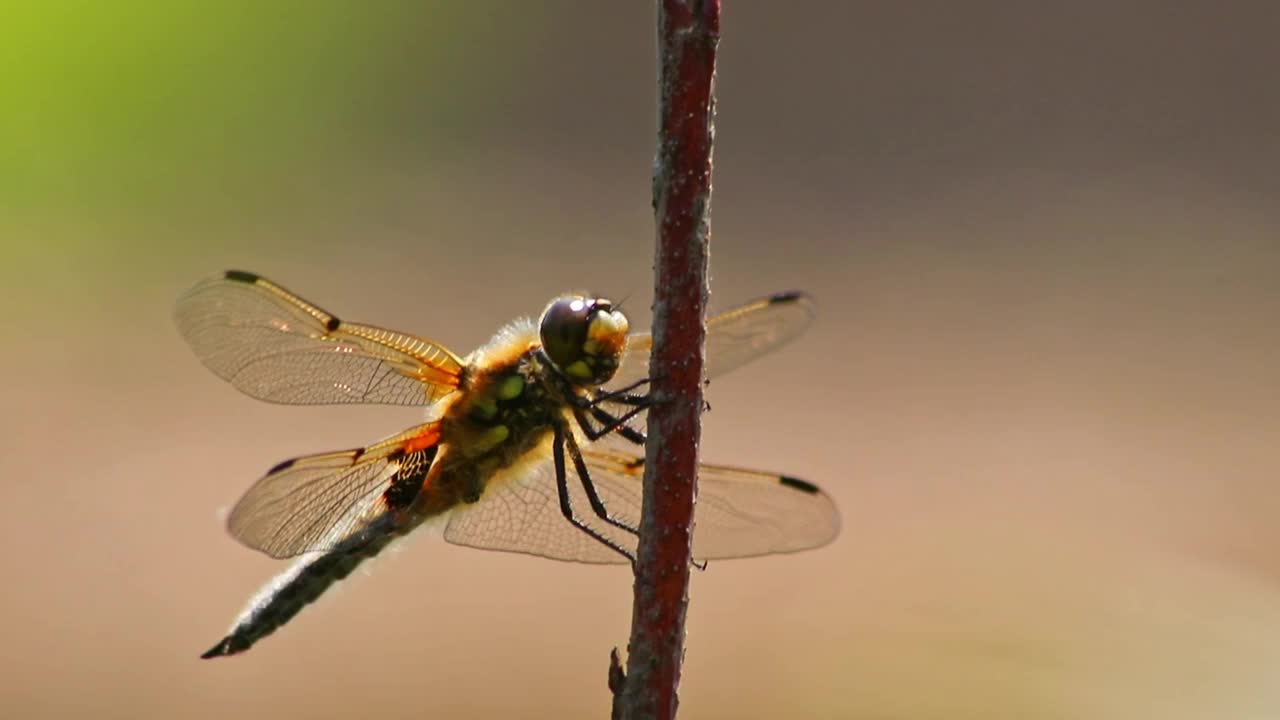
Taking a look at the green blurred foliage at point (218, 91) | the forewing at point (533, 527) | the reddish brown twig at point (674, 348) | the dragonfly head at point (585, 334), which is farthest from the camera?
the green blurred foliage at point (218, 91)

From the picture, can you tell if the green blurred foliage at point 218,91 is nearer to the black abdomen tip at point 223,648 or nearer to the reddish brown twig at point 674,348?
the black abdomen tip at point 223,648

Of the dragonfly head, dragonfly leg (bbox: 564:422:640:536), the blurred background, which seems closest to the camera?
the dragonfly head

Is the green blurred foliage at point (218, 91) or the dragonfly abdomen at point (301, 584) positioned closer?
the dragonfly abdomen at point (301, 584)

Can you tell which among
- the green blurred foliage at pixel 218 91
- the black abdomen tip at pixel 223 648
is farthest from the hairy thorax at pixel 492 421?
the green blurred foliage at pixel 218 91

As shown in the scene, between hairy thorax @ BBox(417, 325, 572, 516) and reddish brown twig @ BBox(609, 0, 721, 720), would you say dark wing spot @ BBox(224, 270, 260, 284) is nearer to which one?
hairy thorax @ BBox(417, 325, 572, 516)

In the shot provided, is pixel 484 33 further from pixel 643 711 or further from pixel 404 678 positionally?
pixel 643 711

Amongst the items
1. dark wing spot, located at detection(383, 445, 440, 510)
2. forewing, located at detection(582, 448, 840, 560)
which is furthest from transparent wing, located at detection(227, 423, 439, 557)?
forewing, located at detection(582, 448, 840, 560)

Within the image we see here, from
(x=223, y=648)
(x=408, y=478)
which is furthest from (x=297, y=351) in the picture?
(x=223, y=648)
